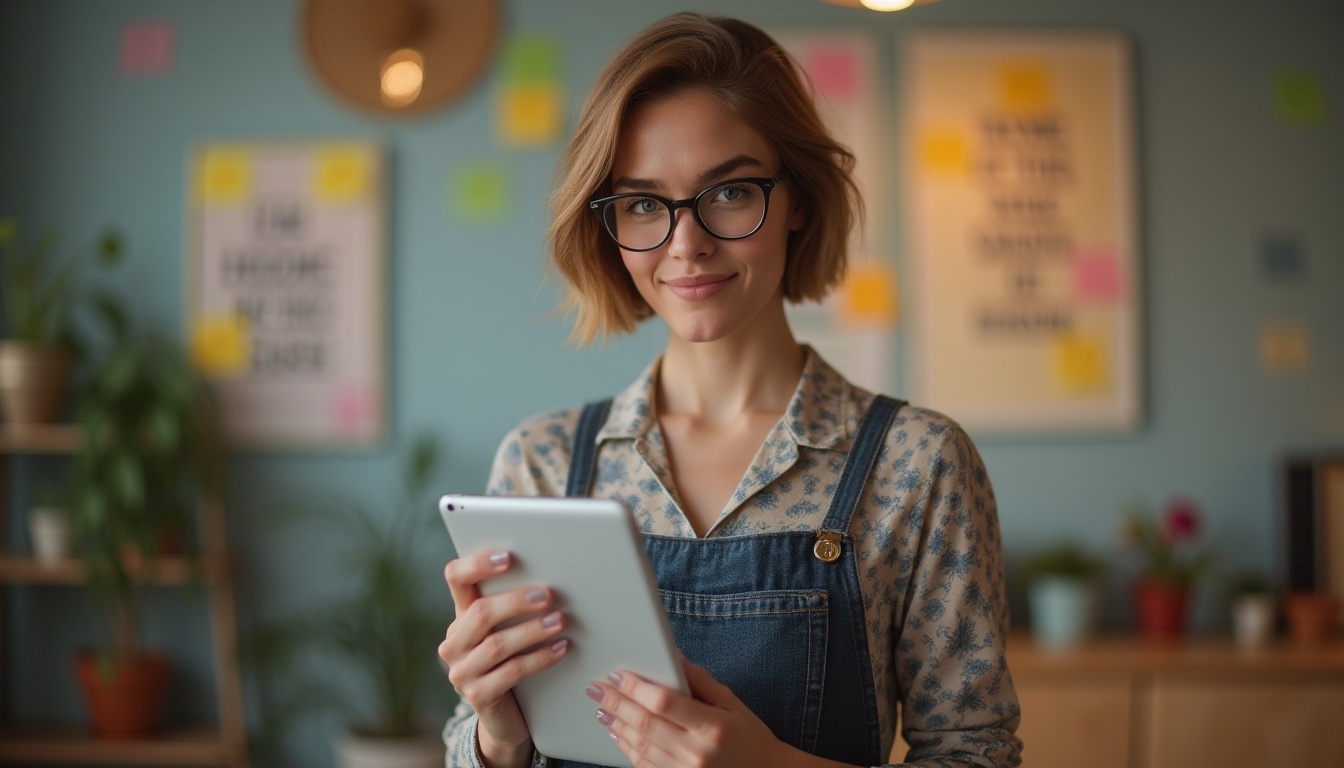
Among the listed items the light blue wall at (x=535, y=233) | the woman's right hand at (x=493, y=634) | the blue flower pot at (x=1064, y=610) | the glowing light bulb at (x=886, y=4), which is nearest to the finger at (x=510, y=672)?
the woman's right hand at (x=493, y=634)

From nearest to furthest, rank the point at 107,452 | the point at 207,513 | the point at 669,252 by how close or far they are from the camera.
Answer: the point at 669,252 < the point at 107,452 < the point at 207,513

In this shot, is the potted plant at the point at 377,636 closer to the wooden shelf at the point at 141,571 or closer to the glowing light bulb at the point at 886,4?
the wooden shelf at the point at 141,571

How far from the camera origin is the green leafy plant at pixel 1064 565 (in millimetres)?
2855

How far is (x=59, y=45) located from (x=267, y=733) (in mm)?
2019

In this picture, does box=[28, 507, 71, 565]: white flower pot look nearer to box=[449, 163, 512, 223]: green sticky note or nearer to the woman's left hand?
box=[449, 163, 512, 223]: green sticky note

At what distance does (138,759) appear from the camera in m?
2.94

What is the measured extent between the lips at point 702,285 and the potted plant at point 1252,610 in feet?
7.55

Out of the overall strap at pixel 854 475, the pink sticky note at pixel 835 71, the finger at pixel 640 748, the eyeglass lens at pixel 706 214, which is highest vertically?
the pink sticky note at pixel 835 71

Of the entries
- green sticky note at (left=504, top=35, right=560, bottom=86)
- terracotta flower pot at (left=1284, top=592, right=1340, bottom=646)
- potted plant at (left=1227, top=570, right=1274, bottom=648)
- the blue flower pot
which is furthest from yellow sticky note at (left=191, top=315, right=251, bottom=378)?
terracotta flower pot at (left=1284, top=592, right=1340, bottom=646)

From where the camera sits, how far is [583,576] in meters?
0.93

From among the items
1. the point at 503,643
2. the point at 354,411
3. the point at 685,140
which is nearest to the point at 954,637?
the point at 503,643

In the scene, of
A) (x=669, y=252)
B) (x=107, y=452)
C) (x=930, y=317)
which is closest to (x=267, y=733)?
(x=107, y=452)

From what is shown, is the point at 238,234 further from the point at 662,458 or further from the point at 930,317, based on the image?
the point at 662,458

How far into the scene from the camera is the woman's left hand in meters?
0.93
